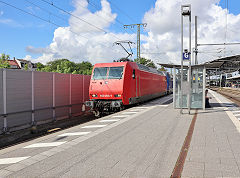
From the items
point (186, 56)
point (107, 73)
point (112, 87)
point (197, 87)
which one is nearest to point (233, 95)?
point (197, 87)

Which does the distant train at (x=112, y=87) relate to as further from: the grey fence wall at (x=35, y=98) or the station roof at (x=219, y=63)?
the station roof at (x=219, y=63)

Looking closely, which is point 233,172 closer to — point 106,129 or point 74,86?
point 106,129

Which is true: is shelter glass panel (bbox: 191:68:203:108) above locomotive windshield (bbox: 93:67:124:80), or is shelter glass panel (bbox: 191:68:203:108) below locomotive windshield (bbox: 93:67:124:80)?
below

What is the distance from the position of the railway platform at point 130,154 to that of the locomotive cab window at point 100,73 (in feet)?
19.1

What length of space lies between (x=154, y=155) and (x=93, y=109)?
830cm

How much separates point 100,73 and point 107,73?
48 centimetres

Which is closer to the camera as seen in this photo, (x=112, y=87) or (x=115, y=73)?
(x=112, y=87)

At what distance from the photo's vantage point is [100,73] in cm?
1317

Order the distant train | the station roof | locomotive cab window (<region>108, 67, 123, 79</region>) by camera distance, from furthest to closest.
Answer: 1. locomotive cab window (<region>108, 67, 123, 79</region>)
2. the distant train
3. the station roof

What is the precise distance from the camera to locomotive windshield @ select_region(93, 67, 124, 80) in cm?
1263

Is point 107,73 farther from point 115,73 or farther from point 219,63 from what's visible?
point 219,63

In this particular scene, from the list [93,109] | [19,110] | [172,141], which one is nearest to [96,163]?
[172,141]

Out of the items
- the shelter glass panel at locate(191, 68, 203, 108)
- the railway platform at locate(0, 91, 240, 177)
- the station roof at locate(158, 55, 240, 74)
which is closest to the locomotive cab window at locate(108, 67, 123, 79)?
the station roof at locate(158, 55, 240, 74)

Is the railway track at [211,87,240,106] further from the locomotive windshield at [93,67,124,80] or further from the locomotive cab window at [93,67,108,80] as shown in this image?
the locomotive cab window at [93,67,108,80]
